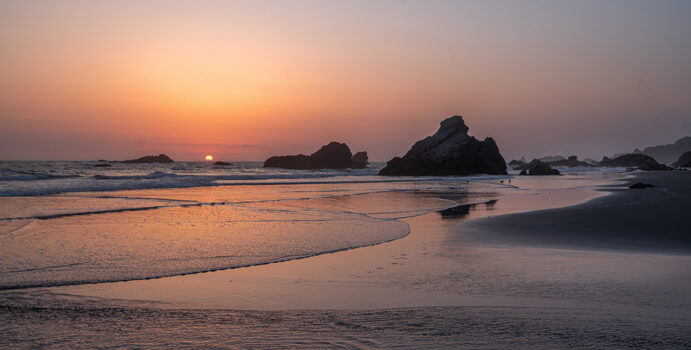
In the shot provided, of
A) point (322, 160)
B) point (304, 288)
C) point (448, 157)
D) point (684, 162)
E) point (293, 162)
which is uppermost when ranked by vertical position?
point (684, 162)

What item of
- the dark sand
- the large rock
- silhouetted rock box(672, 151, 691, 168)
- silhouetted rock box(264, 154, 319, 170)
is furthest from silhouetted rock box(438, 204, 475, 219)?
silhouetted rock box(672, 151, 691, 168)

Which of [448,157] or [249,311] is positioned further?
[448,157]

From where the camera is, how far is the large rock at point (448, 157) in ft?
283

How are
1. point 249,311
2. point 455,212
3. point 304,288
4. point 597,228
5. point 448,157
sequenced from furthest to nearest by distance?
point 448,157
point 455,212
point 597,228
point 304,288
point 249,311

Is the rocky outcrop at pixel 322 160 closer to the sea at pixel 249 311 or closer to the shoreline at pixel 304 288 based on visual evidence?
the sea at pixel 249 311

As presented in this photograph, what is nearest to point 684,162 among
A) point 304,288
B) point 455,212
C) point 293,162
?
point 293,162

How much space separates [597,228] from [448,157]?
244 ft

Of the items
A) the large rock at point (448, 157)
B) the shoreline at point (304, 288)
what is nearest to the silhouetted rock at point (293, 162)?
the large rock at point (448, 157)

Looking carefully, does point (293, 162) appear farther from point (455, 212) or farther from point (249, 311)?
point (249, 311)

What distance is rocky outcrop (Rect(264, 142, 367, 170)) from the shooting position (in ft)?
408

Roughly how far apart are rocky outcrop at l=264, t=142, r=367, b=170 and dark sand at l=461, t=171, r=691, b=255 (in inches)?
4179

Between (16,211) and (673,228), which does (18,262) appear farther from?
(673,228)

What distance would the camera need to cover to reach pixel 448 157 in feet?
286

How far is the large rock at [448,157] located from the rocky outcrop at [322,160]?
1439 inches
